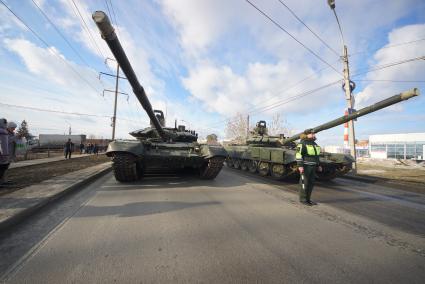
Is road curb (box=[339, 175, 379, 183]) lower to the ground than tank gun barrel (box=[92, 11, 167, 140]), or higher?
lower

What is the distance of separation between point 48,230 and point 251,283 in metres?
2.83

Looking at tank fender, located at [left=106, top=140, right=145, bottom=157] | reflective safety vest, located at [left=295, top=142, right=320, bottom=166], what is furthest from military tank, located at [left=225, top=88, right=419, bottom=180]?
tank fender, located at [left=106, top=140, right=145, bottom=157]

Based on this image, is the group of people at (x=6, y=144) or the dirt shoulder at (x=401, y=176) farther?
the dirt shoulder at (x=401, y=176)

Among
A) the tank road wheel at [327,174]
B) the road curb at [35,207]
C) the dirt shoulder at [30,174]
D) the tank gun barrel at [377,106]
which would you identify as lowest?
the road curb at [35,207]

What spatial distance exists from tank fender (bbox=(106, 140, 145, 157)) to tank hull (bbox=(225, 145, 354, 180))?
4878mm

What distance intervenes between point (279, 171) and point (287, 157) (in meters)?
0.83

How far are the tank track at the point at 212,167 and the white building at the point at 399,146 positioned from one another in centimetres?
3921

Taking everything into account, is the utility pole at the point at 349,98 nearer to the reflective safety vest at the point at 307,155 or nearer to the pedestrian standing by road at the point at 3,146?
the reflective safety vest at the point at 307,155

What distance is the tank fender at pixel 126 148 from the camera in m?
6.51

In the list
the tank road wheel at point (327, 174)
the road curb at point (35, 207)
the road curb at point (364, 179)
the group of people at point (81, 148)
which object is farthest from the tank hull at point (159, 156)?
the group of people at point (81, 148)

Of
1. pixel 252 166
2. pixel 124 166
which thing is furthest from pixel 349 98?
pixel 124 166

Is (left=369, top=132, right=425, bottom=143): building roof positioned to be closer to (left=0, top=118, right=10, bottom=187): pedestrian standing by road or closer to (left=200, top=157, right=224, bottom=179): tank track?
(left=200, top=157, right=224, bottom=179): tank track

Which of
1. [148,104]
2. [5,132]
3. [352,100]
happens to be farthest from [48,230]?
[352,100]

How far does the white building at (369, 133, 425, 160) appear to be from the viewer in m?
38.2
